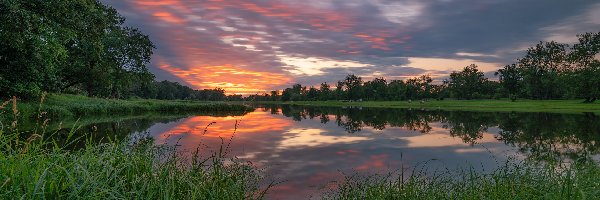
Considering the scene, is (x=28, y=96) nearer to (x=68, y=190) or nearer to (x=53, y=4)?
(x=53, y=4)

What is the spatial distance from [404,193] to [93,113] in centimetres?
4387

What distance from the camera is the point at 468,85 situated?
148 meters

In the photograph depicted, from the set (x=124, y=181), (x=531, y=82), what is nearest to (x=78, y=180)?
(x=124, y=181)

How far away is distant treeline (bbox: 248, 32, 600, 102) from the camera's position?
80688mm

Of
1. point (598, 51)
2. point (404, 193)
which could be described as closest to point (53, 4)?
point (404, 193)

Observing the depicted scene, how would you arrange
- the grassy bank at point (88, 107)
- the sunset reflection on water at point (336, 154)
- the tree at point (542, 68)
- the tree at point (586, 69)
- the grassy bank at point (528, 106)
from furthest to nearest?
the tree at point (542, 68)
the tree at point (586, 69)
the grassy bank at point (528, 106)
the grassy bank at point (88, 107)
the sunset reflection on water at point (336, 154)

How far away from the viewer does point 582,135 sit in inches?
934

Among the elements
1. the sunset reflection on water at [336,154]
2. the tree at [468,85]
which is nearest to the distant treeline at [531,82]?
the tree at [468,85]

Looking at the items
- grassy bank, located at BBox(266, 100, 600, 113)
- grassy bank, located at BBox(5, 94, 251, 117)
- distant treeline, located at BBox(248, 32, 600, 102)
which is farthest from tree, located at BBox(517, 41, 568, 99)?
grassy bank, located at BBox(5, 94, 251, 117)

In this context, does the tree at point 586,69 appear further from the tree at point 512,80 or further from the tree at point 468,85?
the tree at point 468,85

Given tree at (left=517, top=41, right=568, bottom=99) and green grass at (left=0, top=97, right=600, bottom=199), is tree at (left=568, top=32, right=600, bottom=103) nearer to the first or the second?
tree at (left=517, top=41, right=568, bottom=99)

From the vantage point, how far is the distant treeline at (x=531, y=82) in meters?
80.7

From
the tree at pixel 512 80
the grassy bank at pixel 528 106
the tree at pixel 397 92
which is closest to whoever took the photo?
the grassy bank at pixel 528 106

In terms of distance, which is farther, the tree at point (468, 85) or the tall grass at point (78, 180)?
the tree at point (468, 85)
